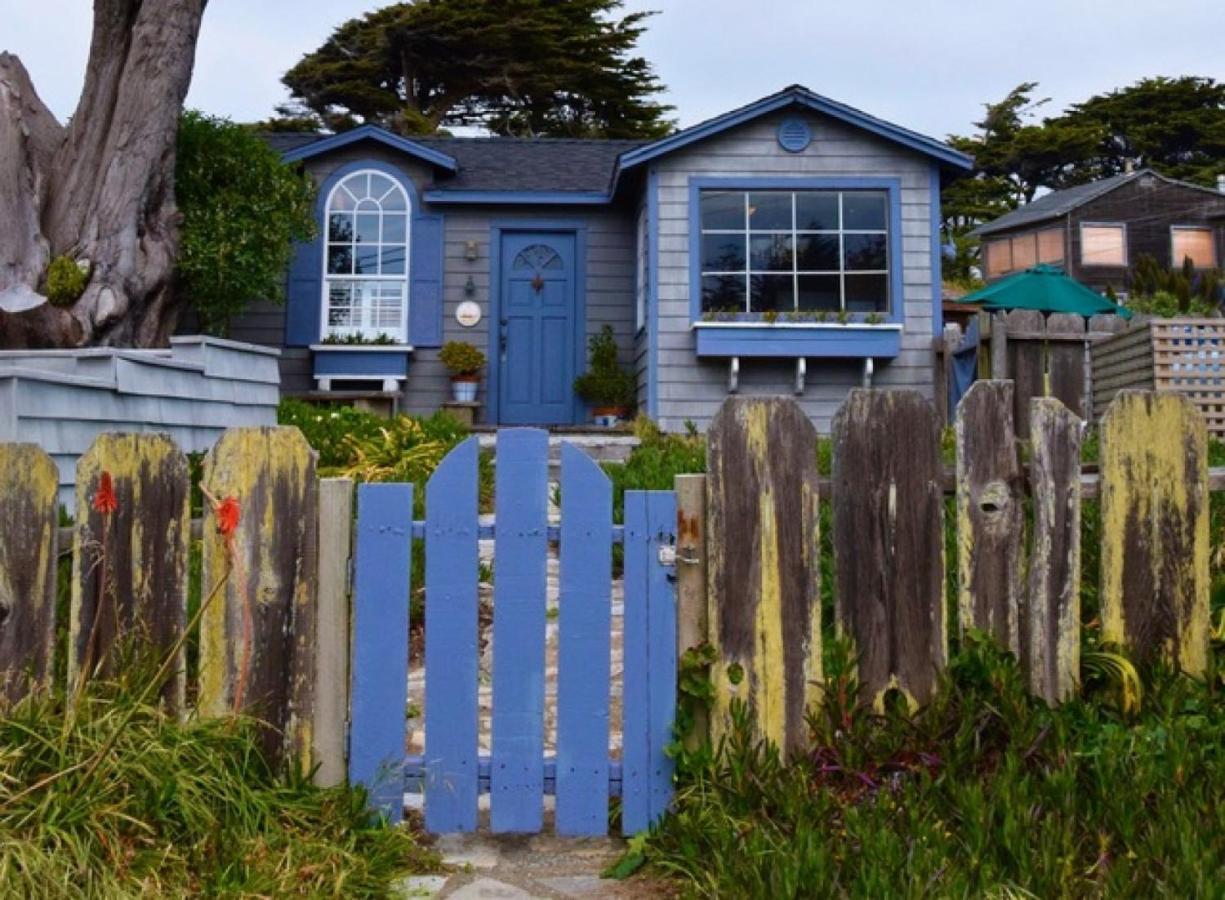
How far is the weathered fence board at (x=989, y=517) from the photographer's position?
93.7 inches

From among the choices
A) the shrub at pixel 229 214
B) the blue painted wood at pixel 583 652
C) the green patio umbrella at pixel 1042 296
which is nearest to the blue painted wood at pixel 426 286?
the shrub at pixel 229 214

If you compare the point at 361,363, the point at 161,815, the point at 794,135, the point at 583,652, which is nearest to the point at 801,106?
the point at 794,135

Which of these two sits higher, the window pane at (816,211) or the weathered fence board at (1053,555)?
the window pane at (816,211)

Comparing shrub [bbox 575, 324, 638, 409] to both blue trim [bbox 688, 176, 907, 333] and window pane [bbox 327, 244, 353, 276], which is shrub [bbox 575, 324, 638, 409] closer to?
blue trim [bbox 688, 176, 907, 333]

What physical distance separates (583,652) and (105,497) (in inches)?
44.0

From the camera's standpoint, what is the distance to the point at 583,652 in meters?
2.35

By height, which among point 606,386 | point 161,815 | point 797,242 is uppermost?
point 797,242

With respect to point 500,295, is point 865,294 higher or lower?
lower

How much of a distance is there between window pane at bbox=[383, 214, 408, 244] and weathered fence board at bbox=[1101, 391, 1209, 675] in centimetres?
987

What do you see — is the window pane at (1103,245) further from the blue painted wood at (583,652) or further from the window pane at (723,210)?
the blue painted wood at (583,652)

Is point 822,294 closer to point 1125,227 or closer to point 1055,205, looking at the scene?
point 1055,205

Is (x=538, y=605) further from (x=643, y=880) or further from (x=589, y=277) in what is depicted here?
(x=589, y=277)

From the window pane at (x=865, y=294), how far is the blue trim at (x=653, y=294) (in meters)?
1.97

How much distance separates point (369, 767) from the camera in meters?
2.32
